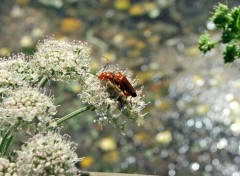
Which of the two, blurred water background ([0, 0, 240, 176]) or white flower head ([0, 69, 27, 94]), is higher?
blurred water background ([0, 0, 240, 176])

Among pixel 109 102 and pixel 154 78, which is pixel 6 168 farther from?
pixel 154 78

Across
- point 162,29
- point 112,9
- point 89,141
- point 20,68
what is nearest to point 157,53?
point 162,29

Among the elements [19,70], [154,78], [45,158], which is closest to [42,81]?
[19,70]

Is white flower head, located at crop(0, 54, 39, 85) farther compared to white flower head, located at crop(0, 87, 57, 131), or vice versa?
white flower head, located at crop(0, 54, 39, 85)

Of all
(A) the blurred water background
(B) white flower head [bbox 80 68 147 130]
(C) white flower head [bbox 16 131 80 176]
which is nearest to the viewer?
(C) white flower head [bbox 16 131 80 176]

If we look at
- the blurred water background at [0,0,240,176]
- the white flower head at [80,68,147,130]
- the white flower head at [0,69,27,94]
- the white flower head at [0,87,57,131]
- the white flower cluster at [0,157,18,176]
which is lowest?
the white flower cluster at [0,157,18,176]

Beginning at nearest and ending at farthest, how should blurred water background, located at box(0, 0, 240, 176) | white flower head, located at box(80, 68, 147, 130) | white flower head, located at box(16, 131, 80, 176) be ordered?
white flower head, located at box(16, 131, 80, 176), white flower head, located at box(80, 68, 147, 130), blurred water background, located at box(0, 0, 240, 176)

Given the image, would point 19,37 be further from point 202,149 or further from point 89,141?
point 202,149

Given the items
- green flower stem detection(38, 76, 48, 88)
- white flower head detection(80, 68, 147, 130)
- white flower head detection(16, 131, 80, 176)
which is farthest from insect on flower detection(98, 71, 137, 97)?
white flower head detection(16, 131, 80, 176)

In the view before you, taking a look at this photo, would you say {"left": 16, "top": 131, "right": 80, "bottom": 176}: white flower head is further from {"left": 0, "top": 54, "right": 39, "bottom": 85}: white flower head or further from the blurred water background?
the blurred water background
